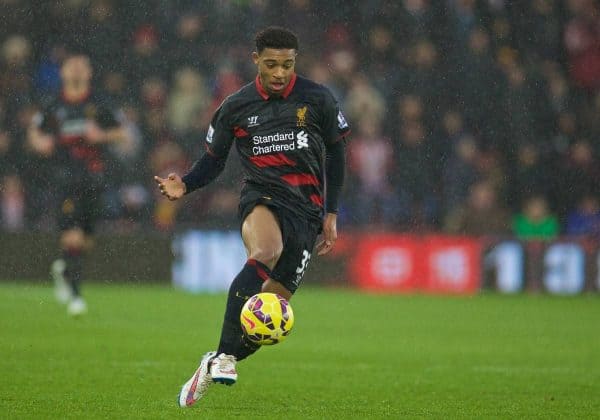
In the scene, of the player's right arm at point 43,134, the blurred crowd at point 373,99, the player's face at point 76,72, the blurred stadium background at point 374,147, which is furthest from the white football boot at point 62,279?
the blurred crowd at point 373,99

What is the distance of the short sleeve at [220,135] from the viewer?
6.66 m

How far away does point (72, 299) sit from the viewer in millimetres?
12047

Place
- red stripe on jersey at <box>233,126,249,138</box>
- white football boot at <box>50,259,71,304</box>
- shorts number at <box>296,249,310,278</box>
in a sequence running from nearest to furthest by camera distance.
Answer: shorts number at <box>296,249,310,278</box> < red stripe on jersey at <box>233,126,249,138</box> < white football boot at <box>50,259,71,304</box>

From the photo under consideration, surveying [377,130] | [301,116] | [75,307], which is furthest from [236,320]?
[377,130]

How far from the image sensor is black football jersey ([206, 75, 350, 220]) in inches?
259

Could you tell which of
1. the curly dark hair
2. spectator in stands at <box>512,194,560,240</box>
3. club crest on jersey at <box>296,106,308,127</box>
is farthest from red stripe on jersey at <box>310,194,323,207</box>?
spectator in stands at <box>512,194,560,240</box>

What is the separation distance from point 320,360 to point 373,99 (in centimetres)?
890

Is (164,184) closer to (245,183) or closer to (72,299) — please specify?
(245,183)

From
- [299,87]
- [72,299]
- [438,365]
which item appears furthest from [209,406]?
[72,299]

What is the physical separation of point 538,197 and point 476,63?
2262mm

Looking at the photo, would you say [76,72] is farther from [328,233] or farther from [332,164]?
[328,233]

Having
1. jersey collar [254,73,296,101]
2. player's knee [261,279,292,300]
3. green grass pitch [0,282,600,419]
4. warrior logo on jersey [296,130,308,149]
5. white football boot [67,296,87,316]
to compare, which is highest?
jersey collar [254,73,296,101]

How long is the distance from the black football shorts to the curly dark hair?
81cm

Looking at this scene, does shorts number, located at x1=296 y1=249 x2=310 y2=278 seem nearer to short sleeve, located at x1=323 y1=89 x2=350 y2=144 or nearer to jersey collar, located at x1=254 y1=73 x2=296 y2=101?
short sleeve, located at x1=323 y1=89 x2=350 y2=144
